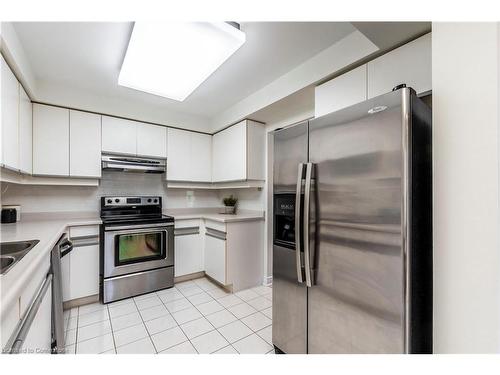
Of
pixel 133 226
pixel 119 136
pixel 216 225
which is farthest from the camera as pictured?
pixel 216 225

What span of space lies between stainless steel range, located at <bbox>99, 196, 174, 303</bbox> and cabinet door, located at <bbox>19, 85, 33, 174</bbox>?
0.79 metres

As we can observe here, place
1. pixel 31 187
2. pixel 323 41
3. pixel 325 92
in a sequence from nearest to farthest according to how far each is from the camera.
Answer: pixel 323 41 → pixel 325 92 → pixel 31 187

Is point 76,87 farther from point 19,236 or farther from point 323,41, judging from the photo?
point 323,41

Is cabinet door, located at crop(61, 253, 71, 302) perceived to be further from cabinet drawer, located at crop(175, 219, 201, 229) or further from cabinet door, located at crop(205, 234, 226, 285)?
cabinet door, located at crop(205, 234, 226, 285)

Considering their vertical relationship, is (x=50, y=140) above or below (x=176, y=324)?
above

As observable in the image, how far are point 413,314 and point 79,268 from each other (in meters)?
2.81

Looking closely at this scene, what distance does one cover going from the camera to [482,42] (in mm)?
853

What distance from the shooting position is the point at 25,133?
205cm

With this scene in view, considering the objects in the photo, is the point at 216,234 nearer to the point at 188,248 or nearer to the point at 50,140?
the point at 188,248

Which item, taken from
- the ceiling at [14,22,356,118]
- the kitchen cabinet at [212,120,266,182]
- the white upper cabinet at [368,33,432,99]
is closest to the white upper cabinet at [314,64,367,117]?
the white upper cabinet at [368,33,432,99]

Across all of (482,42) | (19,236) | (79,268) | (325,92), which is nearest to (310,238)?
(482,42)

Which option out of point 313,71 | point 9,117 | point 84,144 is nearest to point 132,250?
point 84,144

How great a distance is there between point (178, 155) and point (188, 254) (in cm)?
134

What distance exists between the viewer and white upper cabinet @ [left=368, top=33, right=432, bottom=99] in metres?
1.35
